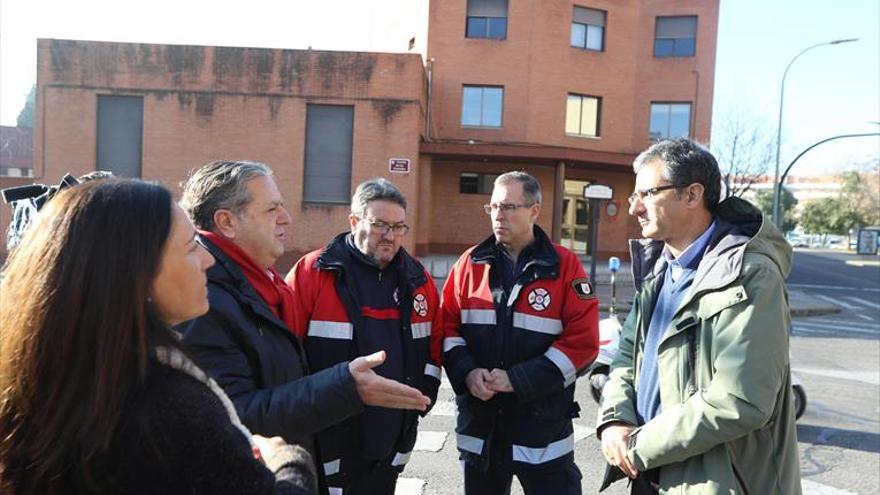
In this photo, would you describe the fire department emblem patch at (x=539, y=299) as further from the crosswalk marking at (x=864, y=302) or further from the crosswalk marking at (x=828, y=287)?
the crosswalk marking at (x=828, y=287)

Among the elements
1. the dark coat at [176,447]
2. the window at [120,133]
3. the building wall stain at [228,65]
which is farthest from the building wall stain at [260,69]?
the dark coat at [176,447]

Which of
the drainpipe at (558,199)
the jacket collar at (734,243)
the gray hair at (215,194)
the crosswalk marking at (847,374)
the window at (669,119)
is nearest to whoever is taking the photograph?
the jacket collar at (734,243)

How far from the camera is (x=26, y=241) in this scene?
4.06ft

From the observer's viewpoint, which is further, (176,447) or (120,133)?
(120,133)

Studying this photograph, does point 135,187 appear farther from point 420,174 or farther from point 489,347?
point 420,174

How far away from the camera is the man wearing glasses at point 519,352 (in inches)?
119

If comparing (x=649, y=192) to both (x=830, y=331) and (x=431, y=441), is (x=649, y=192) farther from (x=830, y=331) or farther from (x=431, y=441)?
(x=830, y=331)

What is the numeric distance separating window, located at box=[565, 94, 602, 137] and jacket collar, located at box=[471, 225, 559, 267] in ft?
66.7

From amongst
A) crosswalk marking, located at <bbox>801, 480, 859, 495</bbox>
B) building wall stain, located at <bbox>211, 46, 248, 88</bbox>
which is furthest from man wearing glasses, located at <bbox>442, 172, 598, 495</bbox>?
building wall stain, located at <bbox>211, 46, 248, 88</bbox>

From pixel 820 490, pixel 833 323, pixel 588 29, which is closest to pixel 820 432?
pixel 820 490

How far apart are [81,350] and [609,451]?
2038 millimetres

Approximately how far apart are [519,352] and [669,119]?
23.6 meters

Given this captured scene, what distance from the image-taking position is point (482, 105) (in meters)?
22.2

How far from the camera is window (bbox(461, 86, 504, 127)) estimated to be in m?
22.1
